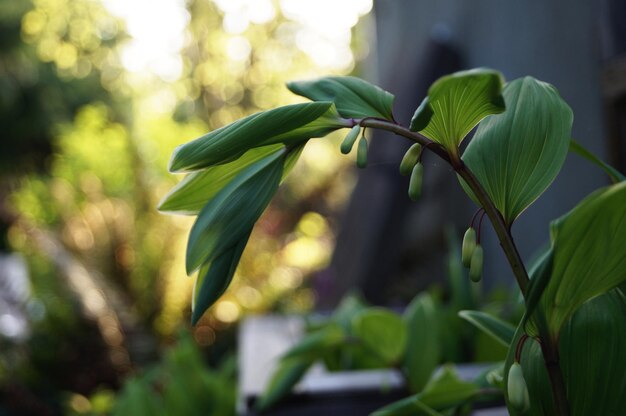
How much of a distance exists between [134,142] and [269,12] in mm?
8867

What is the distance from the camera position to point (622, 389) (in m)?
0.52

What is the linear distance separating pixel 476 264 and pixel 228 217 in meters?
0.16

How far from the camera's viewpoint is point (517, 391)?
43cm

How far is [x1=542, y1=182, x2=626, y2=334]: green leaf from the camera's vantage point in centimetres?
42

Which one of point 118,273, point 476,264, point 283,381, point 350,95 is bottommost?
point 118,273

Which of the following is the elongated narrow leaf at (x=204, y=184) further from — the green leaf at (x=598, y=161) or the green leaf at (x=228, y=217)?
the green leaf at (x=598, y=161)

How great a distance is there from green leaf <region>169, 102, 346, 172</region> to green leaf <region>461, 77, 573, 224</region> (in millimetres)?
116

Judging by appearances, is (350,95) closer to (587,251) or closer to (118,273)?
(587,251)

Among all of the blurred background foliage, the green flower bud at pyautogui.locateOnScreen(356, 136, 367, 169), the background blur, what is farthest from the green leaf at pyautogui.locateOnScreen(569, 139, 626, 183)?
the blurred background foliage

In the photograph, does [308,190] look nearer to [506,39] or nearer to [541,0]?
[506,39]

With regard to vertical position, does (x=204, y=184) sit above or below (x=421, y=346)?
above

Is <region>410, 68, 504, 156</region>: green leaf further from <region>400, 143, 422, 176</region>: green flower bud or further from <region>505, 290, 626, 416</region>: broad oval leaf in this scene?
<region>505, 290, 626, 416</region>: broad oval leaf

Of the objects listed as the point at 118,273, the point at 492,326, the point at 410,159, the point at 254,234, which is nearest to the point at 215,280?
→ the point at 410,159

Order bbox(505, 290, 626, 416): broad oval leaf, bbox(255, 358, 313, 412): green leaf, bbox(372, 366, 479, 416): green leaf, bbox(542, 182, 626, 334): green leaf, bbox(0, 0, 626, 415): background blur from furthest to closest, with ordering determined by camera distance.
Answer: bbox(0, 0, 626, 415): background blur < bbox(255, 358, 313, 412): green leaf < bbox(372, 366, 479, 416): green leaf < bbox(505, 290, 626, 416): broad oval leaf < bbox(542, 182, 626, 334): green leaf
